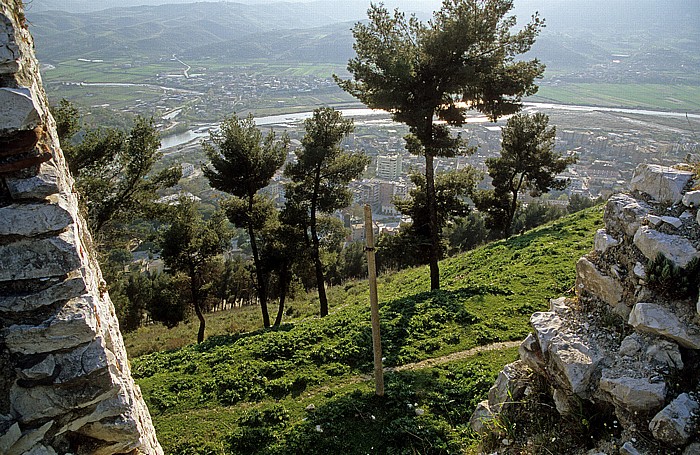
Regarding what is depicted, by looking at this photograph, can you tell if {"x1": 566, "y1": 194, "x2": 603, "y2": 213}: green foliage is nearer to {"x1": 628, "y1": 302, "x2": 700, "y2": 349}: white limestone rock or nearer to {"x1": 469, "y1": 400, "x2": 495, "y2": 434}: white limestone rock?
{"x1": 469, "y1": 400, "x2": 495, "y2": 434}: white limestone rock

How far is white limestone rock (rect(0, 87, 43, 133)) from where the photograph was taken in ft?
13.5

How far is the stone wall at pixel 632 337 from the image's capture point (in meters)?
4.85

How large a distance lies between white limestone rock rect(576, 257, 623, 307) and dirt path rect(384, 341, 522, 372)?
452 cm

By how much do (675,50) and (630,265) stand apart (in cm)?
19827

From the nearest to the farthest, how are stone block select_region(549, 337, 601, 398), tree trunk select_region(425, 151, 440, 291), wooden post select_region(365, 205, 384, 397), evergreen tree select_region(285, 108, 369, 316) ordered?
stone block select_region(549, 337, 601, 398) < wooden post select_region(365, 205, 384, 397) < tree trunk select_region(425, 151, 440, 291) < evergreen tree select_region(285, 108, 369, 316)

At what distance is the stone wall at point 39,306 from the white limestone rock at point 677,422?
5838mm

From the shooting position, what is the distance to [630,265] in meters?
5.93

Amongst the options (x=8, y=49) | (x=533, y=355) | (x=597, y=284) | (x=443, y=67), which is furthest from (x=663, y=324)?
(x=443, y=67)

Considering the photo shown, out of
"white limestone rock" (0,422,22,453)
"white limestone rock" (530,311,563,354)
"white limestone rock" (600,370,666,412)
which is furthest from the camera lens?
"white limestone rock" (530,311,563,354)

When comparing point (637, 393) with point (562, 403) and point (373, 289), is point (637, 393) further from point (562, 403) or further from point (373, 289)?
point (373, 289)

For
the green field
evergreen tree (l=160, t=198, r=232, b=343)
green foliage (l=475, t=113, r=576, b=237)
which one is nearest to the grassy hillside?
evergreen tree (l=160, t=198, r=232, b=343)

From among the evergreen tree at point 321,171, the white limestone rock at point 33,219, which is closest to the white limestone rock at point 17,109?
the white limestone rock at point 33,219

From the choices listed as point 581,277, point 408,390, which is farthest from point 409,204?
point 581,277

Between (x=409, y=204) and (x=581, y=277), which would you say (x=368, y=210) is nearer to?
(x=581, y=277)
